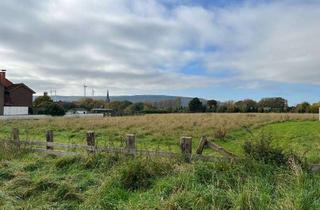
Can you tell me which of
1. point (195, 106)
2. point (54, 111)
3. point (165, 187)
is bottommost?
point (165, 187)

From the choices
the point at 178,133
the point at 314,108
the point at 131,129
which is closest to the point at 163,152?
the point at 178,133

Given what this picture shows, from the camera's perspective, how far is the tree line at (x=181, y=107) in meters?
80.8

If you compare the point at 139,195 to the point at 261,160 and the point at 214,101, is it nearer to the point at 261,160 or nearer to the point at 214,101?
the point at 261,160

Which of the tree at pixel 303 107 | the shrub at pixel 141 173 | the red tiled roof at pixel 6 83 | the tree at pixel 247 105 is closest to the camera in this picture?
the shrub at pixel 141 173

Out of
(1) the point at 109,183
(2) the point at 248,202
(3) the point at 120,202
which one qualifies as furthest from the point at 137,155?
(2) the point at 248,202

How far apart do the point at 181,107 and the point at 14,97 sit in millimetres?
46253

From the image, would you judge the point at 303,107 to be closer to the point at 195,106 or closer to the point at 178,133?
the point at 195,106

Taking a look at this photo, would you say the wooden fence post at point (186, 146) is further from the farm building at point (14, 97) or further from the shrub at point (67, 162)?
the farm building at point (14, 97)

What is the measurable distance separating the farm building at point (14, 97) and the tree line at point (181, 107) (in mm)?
3338

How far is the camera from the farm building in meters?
72.9

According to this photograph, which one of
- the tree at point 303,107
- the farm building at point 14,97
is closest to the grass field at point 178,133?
the farm building at point 14,97

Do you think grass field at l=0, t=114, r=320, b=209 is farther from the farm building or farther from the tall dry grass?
the farm building

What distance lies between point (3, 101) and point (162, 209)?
239ft

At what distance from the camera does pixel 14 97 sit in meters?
75.6
